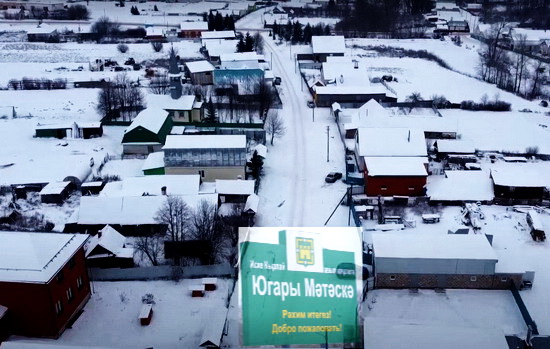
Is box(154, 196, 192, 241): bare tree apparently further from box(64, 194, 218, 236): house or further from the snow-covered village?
box(64, 194, 218, 236): house

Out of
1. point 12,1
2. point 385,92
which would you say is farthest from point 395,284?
point 12,1

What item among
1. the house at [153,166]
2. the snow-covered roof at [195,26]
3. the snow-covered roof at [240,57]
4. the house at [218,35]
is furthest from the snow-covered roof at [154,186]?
the snow-covered roof at [195,26]

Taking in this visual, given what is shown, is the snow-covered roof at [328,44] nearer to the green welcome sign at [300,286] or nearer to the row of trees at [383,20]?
the row of trees at [383,20]

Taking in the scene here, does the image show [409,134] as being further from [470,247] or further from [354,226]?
[470,247]

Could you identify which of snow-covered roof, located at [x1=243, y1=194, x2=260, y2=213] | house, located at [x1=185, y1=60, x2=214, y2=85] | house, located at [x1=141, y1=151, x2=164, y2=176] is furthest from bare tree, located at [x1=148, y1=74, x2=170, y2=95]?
snow-covered roof, located at [x1=243, y1=194, x2=260, y2=213]

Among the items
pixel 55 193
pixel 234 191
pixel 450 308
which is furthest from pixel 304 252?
pixel 55 193
